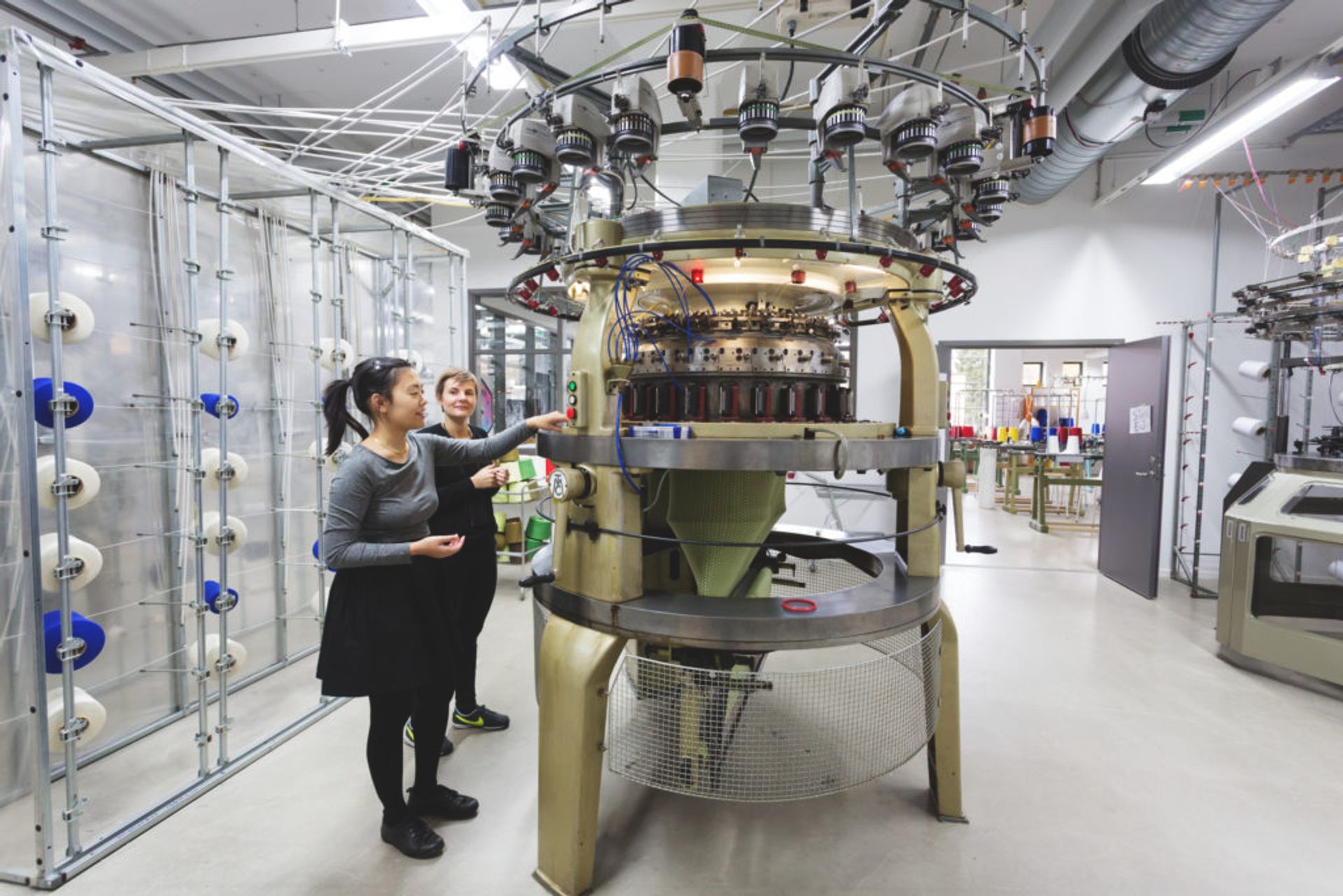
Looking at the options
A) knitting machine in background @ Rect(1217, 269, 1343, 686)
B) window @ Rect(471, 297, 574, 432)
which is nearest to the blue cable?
window @ Rect(471, 297, 574, 432)

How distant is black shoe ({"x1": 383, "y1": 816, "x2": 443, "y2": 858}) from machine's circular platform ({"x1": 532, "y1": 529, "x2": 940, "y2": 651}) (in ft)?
2.81

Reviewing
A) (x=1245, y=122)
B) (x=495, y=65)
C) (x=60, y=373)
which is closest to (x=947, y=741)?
(x=60, y=373)

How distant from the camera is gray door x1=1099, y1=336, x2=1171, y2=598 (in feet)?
15.5

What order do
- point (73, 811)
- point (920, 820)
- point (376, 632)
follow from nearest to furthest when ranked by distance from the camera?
point (376, 632), point (73, 811), point (920, 820)

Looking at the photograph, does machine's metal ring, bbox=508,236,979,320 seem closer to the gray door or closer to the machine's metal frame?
the machine's metal frame

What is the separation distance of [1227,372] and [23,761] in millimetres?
7740

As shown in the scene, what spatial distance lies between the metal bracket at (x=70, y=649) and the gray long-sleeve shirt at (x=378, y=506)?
0.96m

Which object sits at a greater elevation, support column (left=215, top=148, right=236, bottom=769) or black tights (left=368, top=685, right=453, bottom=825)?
support column (left=215, top=148, right=236, bottom=769)

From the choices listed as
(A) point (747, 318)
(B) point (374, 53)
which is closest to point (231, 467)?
(A) point (747, 318)

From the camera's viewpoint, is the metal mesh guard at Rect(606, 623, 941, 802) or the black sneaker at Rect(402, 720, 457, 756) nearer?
the metal mesh guard at Rect(606, 623, 941, 802)

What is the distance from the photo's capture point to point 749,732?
1.68m

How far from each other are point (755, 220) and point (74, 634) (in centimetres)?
250

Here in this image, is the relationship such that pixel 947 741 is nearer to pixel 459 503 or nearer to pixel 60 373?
pixel 459 503

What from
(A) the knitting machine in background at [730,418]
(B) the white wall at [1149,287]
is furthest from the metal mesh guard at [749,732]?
(B) the white wall at [1149,287]
